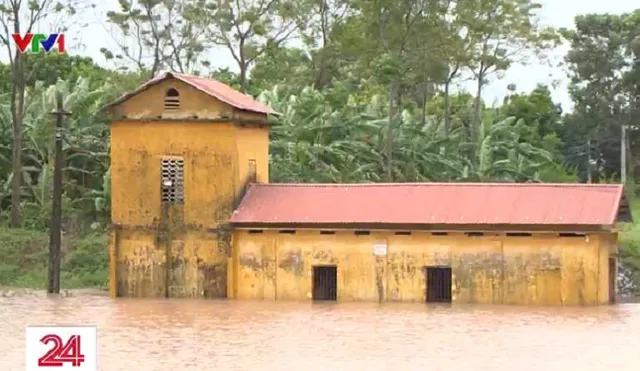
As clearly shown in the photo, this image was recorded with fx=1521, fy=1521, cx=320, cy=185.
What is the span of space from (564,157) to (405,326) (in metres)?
35.6

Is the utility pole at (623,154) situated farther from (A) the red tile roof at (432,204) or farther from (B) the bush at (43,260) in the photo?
(B) the bush at (43,260)

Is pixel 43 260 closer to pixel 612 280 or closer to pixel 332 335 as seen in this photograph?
pixel 612 280

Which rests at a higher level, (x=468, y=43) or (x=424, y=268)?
(x=468, y=43)

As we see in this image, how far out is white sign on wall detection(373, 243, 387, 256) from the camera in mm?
34438

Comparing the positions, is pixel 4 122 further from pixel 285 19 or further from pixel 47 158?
pixel 285 19

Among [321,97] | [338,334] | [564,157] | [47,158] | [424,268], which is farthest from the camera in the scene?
[564,157]

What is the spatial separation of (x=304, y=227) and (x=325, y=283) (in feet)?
4.59

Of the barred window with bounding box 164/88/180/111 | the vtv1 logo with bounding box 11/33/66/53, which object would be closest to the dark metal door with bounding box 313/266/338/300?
the barred window with bounding box 164/88/180/111

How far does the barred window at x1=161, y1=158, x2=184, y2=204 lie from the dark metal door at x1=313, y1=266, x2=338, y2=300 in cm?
377

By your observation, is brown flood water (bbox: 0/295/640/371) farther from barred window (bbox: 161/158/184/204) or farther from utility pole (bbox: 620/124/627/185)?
utility pole (bbox: 620/124/627/185)

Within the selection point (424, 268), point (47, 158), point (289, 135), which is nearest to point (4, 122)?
point (47, 158)

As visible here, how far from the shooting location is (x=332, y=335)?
26.7 m

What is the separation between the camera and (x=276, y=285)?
115ft

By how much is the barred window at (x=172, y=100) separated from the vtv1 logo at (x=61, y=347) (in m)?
22.4
